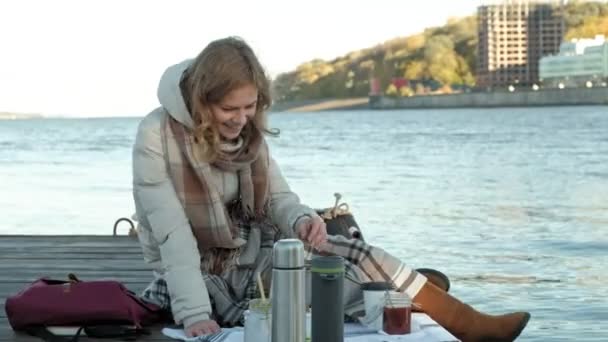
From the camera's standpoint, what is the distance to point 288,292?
294 cm

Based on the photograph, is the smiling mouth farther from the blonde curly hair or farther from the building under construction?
the building under construction

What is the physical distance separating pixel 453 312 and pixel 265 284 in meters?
0.59

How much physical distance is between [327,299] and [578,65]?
374 ft

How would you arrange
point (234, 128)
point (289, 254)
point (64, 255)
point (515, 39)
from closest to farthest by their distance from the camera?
point (289, 254) → point (234, 128) → point (64, 255) → point (515, 39)

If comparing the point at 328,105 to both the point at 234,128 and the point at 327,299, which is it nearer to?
the point at 234,128

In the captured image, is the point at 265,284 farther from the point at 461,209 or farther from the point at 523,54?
the point at 523,54

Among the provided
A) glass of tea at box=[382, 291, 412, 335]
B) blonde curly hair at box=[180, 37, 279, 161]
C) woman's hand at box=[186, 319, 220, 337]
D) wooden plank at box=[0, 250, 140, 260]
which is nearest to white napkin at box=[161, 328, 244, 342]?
woman's hand at box=[186, 319, 220, 337]

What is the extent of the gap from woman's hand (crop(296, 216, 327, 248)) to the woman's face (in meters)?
0.36

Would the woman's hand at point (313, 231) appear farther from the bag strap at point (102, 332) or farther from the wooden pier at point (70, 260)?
the wooden pier at point (70, 260)

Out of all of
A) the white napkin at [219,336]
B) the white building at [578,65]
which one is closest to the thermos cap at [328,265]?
the white napkin at [219,336]

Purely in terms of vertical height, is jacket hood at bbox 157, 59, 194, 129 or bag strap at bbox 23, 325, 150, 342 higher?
jacket hood at bbox 157, 59, 194, 129

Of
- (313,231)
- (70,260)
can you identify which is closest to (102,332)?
(313,231)

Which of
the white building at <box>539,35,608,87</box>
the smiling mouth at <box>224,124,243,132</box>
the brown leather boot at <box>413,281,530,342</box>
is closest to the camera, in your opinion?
the smiling mouth at <box>224,124,243,132</box>

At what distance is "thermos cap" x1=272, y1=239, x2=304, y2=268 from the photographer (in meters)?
2.89
